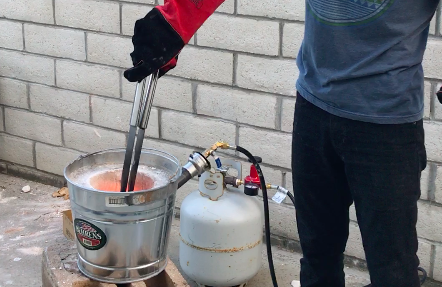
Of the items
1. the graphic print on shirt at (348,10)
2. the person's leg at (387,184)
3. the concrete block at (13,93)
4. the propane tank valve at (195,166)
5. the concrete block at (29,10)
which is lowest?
the concrete block at (13,93)

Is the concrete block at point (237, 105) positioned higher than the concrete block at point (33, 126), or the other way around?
the concrete block at point (237, 105)

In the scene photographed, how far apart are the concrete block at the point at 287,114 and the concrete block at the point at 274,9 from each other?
35 centimetres

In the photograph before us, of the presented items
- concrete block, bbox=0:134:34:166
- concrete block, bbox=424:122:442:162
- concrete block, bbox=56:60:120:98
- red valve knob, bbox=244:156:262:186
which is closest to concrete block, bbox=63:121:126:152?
concrete block, bbox=56:60:120:98

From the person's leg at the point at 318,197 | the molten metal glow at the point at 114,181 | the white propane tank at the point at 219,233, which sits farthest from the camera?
the white propane tank at the point at 219,233

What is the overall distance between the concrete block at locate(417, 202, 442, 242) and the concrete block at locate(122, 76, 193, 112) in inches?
44.1

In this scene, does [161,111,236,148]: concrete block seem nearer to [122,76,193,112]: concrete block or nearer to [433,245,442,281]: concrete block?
[122,76,193,112]: concrete block

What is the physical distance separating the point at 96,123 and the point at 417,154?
199 centimetres

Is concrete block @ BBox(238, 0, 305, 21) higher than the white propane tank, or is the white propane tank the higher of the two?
concrete block @ BBox(238, 0, 305, 21)

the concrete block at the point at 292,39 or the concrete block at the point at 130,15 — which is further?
the concrete block at the point at 130,15

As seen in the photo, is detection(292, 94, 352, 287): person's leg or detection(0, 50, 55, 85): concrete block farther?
detection(0, 50, 55, 85): concrete block

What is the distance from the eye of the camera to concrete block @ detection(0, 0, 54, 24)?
10.3 ft

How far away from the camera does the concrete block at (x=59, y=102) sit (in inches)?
124

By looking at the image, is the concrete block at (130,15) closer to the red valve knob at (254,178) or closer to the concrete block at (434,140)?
the red valve knob at (254,178)

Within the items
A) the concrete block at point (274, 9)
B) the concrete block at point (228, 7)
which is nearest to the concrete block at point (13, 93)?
the concrete block at point (228, 7)
